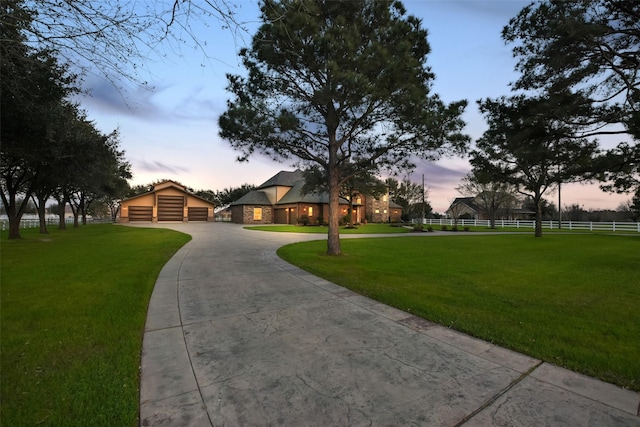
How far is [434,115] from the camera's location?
A: 9727 mm

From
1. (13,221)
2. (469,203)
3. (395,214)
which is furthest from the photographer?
(469,203)

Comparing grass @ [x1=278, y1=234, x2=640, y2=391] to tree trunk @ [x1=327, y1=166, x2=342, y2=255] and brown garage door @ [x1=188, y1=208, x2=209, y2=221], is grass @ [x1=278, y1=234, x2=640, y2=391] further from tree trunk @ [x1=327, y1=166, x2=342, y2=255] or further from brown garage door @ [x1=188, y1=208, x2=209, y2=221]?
brown garage door @ [x1=188, y1=208, x2=209, y2=221]

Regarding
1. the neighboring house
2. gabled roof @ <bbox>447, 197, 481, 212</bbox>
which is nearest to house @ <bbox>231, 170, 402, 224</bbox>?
the neighboring house

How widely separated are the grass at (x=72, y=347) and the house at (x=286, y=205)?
30.8 meters

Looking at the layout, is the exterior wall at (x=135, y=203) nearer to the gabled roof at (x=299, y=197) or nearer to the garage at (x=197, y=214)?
the garage at (x=197, y=214)

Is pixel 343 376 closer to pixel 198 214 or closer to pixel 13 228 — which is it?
pixel 13 228

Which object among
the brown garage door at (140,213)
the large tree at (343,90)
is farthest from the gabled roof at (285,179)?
the large tree at (343,90)

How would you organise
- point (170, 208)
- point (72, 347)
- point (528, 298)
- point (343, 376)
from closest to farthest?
point (343, 376) → point (72, 347) → point (528, 298) → point (170, 208)

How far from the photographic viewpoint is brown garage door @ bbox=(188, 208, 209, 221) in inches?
1676

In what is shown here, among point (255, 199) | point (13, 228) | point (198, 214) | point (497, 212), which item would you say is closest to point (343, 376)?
point (13, 228)

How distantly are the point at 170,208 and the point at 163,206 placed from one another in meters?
0.88

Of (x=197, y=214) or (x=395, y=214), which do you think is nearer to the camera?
(x=197, y=214)

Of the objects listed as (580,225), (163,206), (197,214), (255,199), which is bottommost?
(580,225)

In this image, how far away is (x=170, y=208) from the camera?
41344mm
